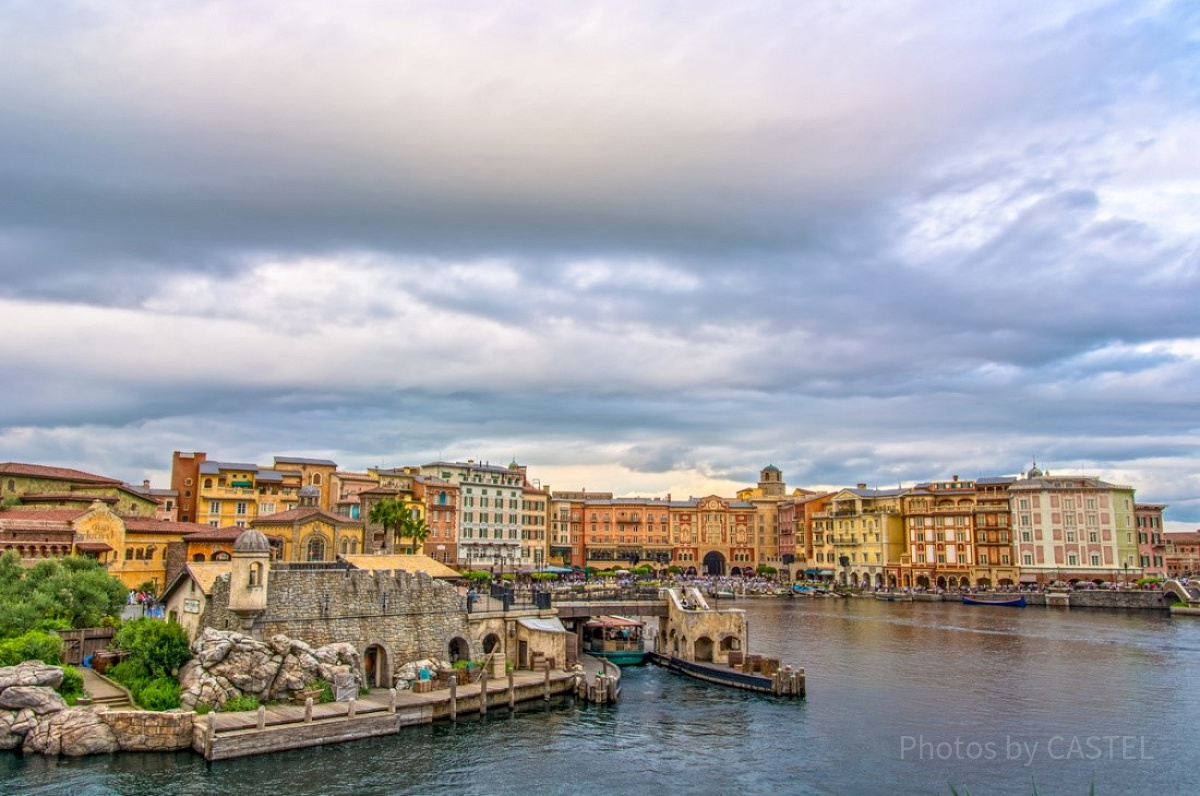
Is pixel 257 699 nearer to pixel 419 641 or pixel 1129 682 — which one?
pixel 419 641

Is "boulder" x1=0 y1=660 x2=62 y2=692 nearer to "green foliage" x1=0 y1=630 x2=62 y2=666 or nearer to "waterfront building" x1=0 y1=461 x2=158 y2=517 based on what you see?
"green foliage" x1=0 y1=630 x2=62 y2=666

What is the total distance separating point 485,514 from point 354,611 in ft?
307

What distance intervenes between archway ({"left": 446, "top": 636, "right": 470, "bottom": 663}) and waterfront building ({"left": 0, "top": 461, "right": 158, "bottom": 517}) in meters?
37.0

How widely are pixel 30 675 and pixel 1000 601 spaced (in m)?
127

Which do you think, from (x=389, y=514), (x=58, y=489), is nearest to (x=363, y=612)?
(x=58, y=489)

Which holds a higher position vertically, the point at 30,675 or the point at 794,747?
the point at 30,675

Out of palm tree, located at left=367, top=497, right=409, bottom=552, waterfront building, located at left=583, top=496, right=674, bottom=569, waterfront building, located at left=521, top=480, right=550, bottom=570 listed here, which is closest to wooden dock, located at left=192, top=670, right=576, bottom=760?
palm tree, located at left=367, top=497, right=409, bottom=552

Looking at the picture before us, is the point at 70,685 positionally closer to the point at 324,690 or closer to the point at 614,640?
the point at 324,690

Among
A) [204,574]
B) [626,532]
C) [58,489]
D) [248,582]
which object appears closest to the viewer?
[248,582]

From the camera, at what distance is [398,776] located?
130ft

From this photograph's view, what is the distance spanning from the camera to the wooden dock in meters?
40.8

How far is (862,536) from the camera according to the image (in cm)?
17350

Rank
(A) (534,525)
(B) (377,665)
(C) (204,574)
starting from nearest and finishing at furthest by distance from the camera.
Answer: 1. (C) (204,574)
2. (B) (377,665)
3. (A) (534,525)

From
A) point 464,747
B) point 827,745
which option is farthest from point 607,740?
point 827,745
